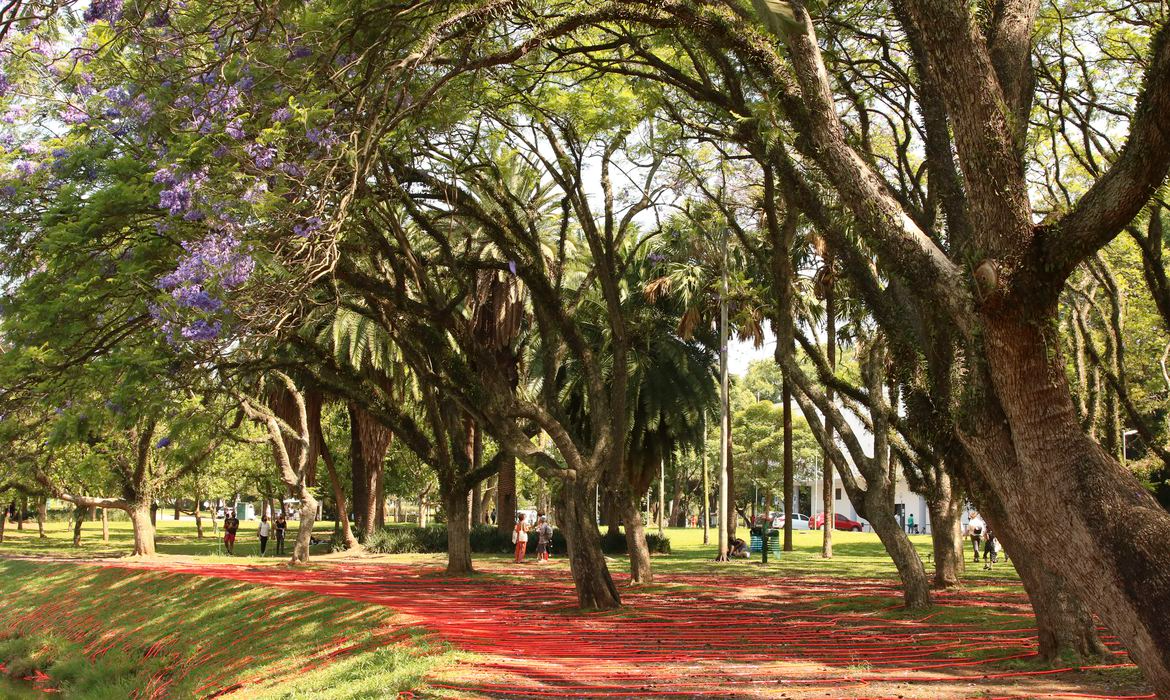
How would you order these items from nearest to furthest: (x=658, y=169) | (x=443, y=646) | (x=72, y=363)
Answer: (x=443, y=646) → (x=72, y=363) → (x=658, y=169)

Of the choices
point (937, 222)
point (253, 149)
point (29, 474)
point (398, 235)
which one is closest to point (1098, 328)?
point (937, 222)

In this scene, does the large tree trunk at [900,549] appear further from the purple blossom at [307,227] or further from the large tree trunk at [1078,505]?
the purple blossom at [307,227]

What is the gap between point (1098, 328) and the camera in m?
23.4

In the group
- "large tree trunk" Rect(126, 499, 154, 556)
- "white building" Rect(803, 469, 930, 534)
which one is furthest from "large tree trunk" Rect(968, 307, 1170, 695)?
"white building" Rect(803, 469, 930, 534)

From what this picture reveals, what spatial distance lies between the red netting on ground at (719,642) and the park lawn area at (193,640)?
2.24 ft

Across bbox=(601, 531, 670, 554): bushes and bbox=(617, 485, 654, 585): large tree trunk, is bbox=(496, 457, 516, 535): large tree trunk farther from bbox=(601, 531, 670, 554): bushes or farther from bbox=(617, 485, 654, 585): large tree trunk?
bbox=(617, 485, 654, 585): large tree trunk

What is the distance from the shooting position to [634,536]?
18984 millimetres

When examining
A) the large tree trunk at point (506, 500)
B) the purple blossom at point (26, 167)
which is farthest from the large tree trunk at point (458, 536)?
the purple blossom at point (26, 167)

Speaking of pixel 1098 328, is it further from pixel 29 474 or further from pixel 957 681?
pixel 29 474

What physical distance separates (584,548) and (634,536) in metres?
4.73

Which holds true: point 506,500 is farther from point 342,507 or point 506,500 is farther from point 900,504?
point 900,504

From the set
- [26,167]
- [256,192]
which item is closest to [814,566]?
[26,167]

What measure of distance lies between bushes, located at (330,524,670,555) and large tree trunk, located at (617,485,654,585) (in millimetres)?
13272

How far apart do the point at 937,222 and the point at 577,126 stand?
5543mm
